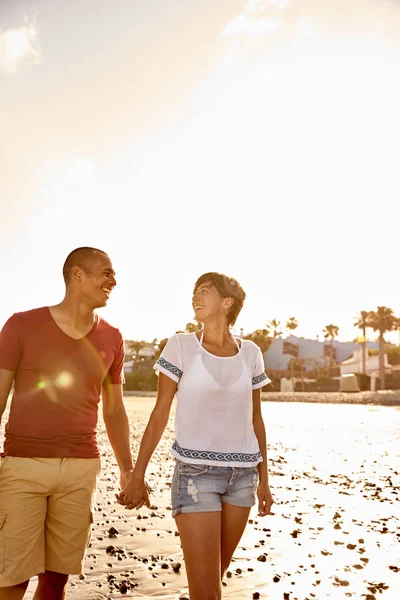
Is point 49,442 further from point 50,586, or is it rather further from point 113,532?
point 113,532

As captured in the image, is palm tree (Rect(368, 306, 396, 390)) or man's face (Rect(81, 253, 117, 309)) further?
palm tree (Rect(368, 306, 396, 390))

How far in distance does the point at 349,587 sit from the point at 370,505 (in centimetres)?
458

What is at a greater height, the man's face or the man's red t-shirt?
the man's face

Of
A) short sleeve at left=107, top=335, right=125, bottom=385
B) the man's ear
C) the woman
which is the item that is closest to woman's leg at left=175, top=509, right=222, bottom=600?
the woman

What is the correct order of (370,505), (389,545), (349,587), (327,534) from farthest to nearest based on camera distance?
1. (370,505)
2. (327,534)
3. (389,545)
4. (349,587)

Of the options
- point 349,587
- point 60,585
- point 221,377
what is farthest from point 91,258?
point 349,587

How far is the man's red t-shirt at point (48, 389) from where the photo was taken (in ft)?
13.0

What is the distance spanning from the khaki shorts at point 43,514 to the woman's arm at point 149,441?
27cm

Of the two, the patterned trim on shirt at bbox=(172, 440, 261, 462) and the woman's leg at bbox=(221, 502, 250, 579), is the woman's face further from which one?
the woman's leg at bbox=(221, 502, 250, 579)

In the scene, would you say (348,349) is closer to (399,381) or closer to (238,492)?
(399,381)

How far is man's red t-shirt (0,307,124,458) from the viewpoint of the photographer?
3.96 m

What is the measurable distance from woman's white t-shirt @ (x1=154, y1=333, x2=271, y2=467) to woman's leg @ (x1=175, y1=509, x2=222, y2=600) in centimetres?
36

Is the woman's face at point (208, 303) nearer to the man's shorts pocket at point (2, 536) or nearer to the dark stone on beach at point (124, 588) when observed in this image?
the man's shorts pocket at point (2, 536)

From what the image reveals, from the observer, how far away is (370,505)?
34.4 ft
